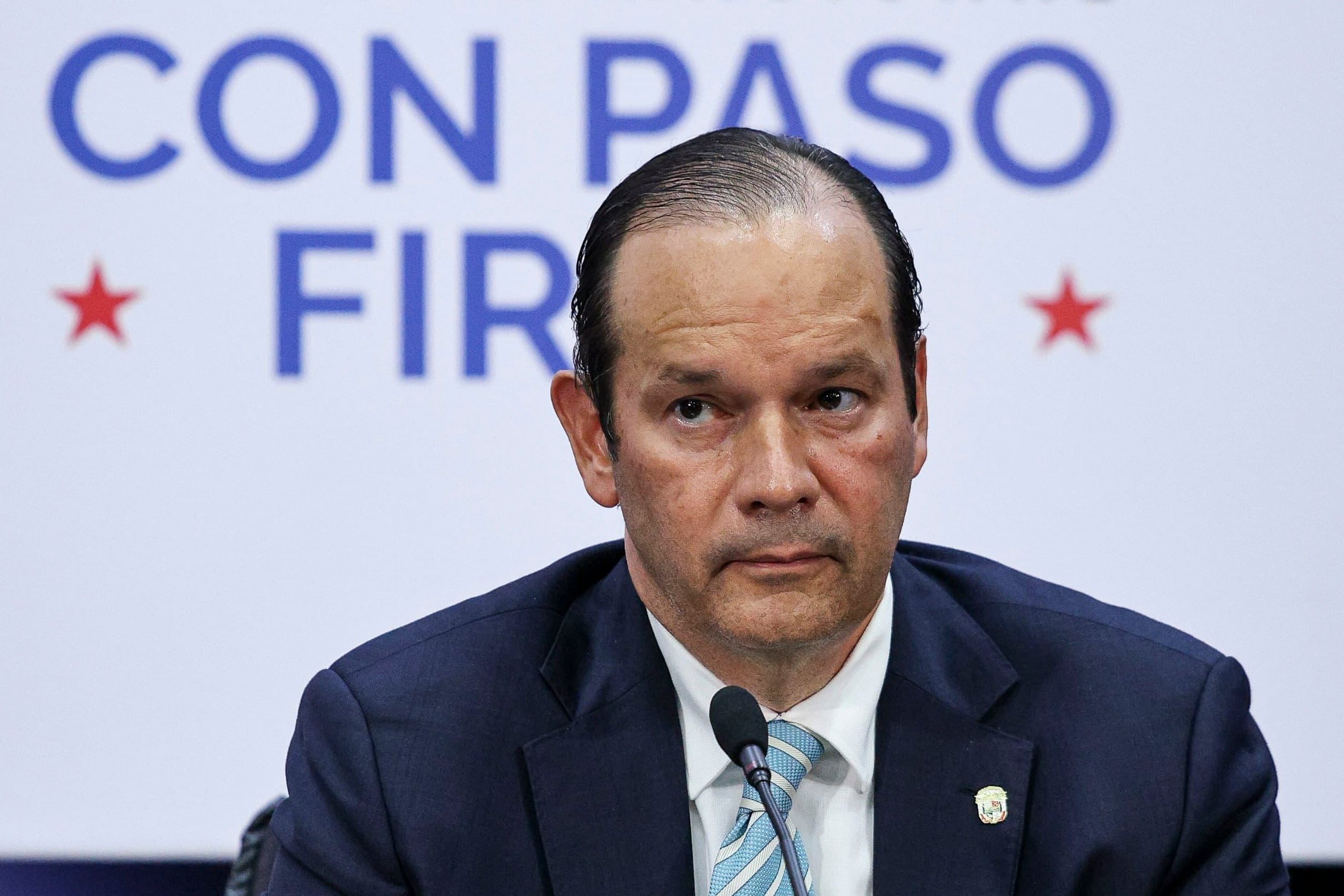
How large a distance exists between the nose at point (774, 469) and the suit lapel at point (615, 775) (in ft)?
1.23

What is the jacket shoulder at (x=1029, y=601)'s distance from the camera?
2123mm

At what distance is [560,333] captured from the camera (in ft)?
10.2

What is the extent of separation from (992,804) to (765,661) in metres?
0.34

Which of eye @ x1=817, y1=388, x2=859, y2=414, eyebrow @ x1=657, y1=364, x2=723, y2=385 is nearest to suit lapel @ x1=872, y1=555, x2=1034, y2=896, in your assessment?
eye @ x1=817, y1=388, x2=859, y2=414

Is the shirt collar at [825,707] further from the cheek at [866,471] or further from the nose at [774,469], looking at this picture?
the nose at [774,469]

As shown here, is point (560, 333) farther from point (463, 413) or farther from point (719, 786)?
point (719, 786)

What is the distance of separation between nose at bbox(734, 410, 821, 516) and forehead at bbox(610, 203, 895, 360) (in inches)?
3.7

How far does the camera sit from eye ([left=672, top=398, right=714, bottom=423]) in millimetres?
1856

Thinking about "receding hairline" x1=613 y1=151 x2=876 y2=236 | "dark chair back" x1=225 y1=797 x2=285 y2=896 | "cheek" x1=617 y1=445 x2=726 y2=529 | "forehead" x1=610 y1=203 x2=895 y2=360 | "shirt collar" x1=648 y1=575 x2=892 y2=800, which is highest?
"receding hairline" x1=613 y1=151 x2=876 y2=236

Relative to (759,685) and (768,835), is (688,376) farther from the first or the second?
(768,835)

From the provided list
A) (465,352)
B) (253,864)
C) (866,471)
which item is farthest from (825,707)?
(465,352)

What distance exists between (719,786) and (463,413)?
4.38 ft

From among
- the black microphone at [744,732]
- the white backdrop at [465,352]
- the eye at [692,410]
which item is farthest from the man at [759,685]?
the white backdrop at [465,352]

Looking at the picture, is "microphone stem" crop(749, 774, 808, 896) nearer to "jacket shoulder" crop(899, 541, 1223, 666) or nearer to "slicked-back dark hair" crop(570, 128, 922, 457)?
"slicked-back dark hair" crop(570, 128, 922, 457)
